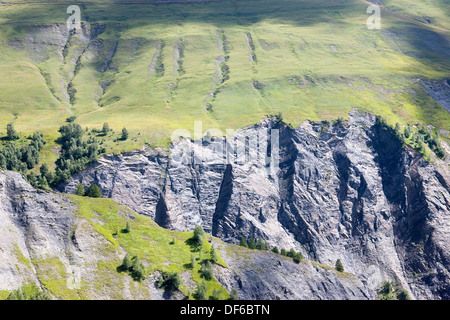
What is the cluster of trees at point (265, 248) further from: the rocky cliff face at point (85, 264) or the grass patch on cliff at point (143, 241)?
the grass patch on cliff at point (143, 241)

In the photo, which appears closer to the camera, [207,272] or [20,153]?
[207,272]

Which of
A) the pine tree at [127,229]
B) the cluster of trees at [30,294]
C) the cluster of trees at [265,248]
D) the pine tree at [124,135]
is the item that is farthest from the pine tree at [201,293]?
the pine tree at [124,135]

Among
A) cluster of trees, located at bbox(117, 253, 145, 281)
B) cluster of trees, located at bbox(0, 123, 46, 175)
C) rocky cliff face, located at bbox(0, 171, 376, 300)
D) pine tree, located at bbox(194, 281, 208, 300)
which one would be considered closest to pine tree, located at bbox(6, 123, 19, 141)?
cluster of trees, located at bbox(0, 123, 46, 175)

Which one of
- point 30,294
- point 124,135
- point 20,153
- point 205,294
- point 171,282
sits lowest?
point 205,294

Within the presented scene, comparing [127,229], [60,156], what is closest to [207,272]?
[127,229]

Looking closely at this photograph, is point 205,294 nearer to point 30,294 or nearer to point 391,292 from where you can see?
point 30,294
